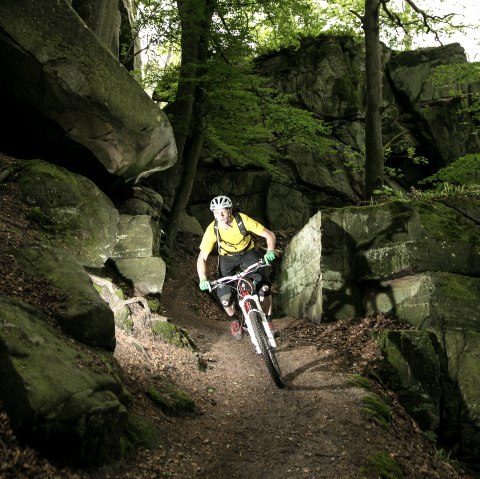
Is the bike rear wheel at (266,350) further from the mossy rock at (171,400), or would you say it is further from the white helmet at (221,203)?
the white helmet at (221,203)

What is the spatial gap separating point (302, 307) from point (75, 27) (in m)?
7.57

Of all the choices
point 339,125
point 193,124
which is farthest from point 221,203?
point 339,125

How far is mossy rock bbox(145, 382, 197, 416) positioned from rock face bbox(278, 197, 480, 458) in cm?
355

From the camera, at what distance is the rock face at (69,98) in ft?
23.7

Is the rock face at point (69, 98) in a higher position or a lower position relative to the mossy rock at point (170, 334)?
higher

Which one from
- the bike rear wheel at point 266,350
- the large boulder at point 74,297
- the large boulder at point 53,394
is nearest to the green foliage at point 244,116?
the bike rear wheel at point 266,350

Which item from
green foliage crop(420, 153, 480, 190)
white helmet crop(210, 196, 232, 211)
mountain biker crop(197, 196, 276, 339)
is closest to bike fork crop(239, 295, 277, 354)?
mountain biker crop(197, 196, 276, 339)

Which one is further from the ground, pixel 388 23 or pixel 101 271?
pixel 388 23

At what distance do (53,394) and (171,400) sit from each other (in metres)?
2.24

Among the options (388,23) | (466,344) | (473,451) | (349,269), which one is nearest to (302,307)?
(349,269)

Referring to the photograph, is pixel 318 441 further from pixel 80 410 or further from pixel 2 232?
pixel 2 232

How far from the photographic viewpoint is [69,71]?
25.0 feet

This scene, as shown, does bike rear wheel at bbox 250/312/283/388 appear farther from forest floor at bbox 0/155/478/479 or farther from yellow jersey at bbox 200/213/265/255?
yellow jersey at bbox 200/213/265/255

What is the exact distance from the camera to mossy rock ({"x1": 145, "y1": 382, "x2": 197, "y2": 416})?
4.80 meters
